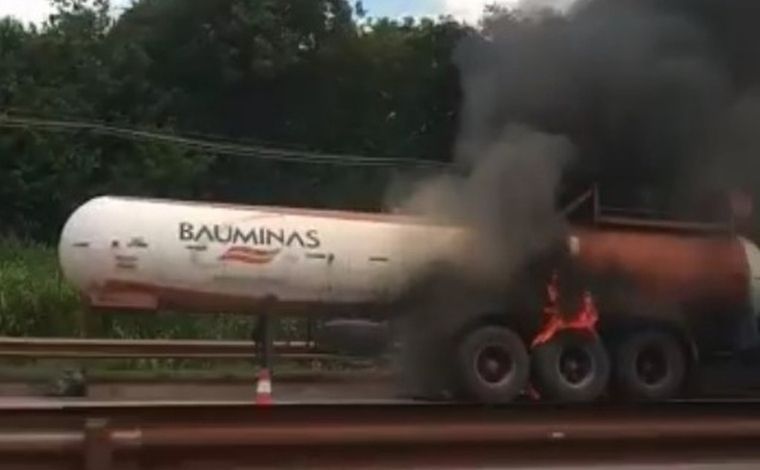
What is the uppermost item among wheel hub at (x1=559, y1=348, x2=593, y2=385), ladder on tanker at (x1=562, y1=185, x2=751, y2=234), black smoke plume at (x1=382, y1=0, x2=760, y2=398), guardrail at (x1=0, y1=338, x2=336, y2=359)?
black smoke plume at (x1=382, y1=0, x2=760, y2=398)

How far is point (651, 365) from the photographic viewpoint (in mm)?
15922

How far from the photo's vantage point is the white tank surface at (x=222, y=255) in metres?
16.2

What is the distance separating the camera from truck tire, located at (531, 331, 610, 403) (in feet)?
50.4

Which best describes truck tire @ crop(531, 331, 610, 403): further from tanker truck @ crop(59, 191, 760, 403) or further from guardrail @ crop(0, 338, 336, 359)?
guardrail @ crop(0, 338, 336, 359)

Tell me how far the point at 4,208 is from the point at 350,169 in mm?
9362

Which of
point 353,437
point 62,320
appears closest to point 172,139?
point 62,320

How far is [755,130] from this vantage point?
41.9ft

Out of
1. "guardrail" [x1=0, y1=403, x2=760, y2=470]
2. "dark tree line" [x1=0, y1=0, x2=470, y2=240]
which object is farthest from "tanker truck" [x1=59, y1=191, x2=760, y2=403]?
"dark tree line" [x1=0, y1=0, x2=470, y2=240]

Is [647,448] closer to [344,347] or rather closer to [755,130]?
[755,130]

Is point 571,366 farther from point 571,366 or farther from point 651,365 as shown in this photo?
point 651,365

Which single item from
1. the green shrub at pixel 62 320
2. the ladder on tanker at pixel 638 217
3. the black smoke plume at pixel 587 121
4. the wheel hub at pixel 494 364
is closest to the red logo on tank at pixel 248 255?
the black smoke plume at pixel 587 121

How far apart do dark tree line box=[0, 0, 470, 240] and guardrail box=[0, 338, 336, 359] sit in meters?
8.19

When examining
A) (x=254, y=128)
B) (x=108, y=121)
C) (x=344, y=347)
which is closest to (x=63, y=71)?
(x=108, y=121)

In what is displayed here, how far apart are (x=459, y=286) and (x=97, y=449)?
10707 millimetres
